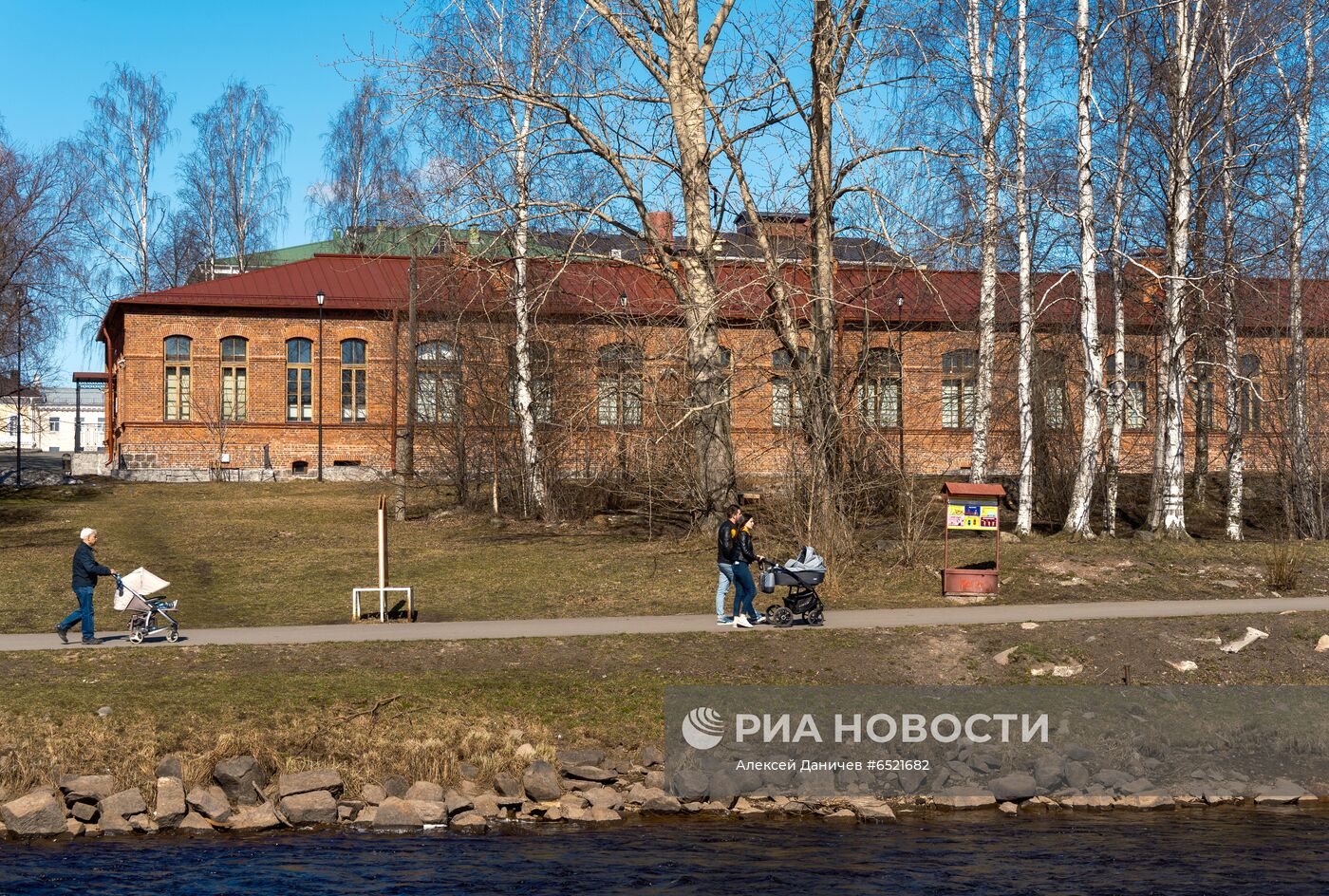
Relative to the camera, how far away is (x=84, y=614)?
17.2 metres

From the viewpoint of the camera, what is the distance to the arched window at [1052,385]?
116 ft

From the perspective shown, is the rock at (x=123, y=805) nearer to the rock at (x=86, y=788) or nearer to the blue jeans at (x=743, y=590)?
the rock at (x=86, y=788)

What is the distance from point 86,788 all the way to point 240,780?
1.41 m

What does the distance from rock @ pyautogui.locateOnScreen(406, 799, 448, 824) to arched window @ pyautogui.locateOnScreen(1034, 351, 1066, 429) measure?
2533cm

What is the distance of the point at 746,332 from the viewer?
36750 mm

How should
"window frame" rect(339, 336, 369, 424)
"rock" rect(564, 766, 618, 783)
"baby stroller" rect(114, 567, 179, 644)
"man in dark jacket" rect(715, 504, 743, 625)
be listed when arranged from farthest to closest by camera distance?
"window frame" rect(339, 336, 369, 424) → "man in dark jacket" rect(715, 504, 743, 625) → "baby stroller" rect(114, 567, 179, 644) → "rock" rect(564, 766, 618, 783)

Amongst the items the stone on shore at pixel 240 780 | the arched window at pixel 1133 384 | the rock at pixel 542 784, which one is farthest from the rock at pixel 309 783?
the arched window at pixel 1133 384

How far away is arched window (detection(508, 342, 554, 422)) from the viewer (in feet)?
110

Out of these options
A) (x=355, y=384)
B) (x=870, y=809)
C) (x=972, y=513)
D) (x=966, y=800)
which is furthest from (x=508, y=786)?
(x=355, y=384)

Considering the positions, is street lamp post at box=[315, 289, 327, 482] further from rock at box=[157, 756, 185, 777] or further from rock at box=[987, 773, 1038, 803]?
rock at box=[987, 773, 1038, 803]

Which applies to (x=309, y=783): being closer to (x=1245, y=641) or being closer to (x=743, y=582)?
(x=743, y=582)

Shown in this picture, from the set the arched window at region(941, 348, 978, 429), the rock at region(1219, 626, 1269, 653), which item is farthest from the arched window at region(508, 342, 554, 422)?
the rock at region(1219, 626, 1269, 653)

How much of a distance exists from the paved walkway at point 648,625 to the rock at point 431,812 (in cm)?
459

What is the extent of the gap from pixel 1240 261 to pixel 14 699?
22736 millimetres
